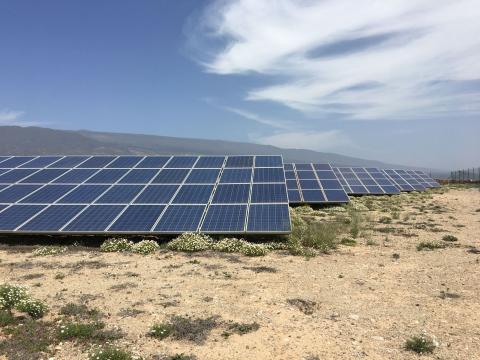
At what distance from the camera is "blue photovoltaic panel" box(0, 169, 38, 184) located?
27297 mm

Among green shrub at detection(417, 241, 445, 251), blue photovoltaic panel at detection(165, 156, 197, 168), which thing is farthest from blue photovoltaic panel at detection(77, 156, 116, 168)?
green shrub at detection(417, 241, 445, 251)

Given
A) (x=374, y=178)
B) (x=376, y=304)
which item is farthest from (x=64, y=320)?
(x=374, y=178)

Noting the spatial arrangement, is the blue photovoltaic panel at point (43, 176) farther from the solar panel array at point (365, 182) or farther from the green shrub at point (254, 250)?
the solar panel array at point (365, 182)

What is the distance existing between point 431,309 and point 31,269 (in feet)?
50.3

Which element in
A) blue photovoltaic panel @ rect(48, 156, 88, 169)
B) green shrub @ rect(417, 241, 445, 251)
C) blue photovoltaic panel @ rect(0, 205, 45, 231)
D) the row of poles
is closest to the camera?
green shrub @ rect(417, 241, 445, 251)

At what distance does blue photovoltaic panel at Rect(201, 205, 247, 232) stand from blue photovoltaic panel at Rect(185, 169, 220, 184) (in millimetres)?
3825

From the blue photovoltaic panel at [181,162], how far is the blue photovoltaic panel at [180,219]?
7443mm

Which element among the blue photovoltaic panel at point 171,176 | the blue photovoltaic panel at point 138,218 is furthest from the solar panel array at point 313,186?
the blue photovoltaic panel at point 138,218

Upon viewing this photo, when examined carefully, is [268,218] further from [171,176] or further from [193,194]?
[171,176]

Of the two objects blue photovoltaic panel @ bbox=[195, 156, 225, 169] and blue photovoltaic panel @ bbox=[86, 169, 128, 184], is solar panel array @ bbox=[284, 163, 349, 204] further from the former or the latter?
blue photovoltaic panel @ bbox=[86, 169, 128, 184]

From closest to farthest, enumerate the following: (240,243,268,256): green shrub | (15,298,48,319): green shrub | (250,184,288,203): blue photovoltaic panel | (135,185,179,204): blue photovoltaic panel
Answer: (15,298,48,319): green shrub → (240,243,268,256): green shrub → (250,184,288,203): blue photovoltaic panel → (135,185,179,204): blue photovoltaic panel

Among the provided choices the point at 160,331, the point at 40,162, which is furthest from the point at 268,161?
the point at 160,331

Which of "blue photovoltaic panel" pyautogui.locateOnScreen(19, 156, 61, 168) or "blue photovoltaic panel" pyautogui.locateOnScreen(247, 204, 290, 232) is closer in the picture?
"blue photovoltaic panel" pyautogui.locateOnScreen(247, 204, 290, 232)

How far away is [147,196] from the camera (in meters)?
23.8
